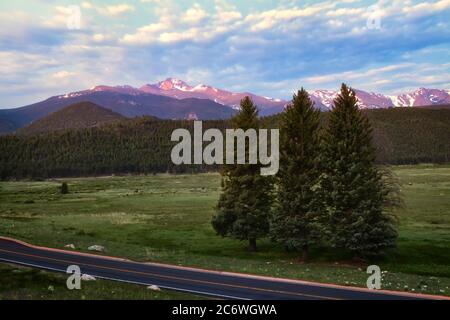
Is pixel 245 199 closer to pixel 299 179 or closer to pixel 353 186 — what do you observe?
pixel 299 179

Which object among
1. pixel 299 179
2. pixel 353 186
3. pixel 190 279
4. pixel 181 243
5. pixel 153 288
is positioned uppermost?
pixel 299 179

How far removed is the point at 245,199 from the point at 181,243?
848 cm

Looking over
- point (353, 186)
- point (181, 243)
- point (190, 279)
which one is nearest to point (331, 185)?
point (353, 186)

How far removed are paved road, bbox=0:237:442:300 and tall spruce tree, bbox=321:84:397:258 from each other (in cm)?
1702

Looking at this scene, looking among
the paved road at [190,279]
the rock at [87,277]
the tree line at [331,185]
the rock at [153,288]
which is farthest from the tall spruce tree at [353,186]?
the rock at [87,277]

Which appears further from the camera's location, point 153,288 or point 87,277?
point 87,277

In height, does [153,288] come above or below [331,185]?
below

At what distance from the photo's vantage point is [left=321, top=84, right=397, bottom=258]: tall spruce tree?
133 ft

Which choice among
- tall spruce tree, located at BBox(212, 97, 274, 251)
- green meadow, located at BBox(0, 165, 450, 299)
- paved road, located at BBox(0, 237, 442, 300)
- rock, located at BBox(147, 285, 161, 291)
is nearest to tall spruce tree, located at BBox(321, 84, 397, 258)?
green meadow, located at BBox(0, 165, 450, 299)

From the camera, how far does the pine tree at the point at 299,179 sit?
42.3 meters

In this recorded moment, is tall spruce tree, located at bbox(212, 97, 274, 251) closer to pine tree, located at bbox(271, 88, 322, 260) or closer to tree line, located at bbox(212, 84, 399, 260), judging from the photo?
tree line, located at bbox(212, 84, 399, 260)

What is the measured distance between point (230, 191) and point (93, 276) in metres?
24.6

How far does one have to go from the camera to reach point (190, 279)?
Answer: 2508cm

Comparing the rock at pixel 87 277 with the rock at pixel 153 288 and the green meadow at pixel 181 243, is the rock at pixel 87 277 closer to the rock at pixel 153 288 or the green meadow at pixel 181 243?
the green meadow at pixel 181 243
